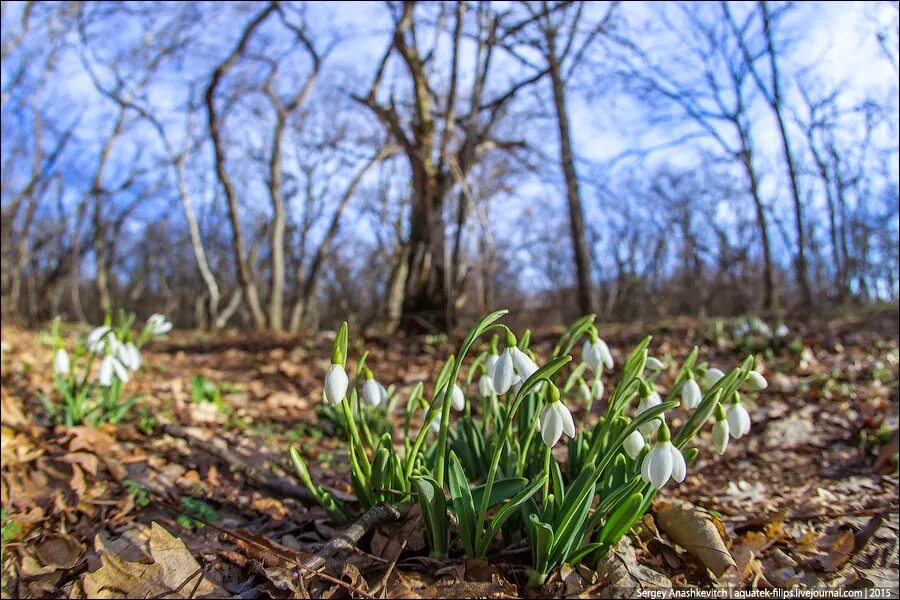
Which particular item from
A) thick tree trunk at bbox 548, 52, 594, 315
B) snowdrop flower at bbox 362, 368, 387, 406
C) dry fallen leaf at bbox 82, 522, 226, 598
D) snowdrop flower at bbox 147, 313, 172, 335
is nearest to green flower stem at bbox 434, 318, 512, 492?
snowdrop flower at bbox 362, 368, 387, 406

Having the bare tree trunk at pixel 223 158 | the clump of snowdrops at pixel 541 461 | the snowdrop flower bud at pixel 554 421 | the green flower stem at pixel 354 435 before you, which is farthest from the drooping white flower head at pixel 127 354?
the bare tree trunk at pixel 223 158

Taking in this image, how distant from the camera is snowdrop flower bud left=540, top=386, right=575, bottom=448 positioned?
48.5 inches

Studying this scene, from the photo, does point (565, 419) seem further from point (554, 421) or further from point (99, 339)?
point (99, 339)

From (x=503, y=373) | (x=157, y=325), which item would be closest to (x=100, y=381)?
(x=157, y=325)

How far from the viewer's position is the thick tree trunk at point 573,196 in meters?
7.87

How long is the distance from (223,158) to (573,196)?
5.83 m

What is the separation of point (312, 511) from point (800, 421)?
2.76 m

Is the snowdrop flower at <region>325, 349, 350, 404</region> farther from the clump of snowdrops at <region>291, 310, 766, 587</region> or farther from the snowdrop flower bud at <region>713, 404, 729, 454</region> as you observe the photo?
the snowdrop flower bud at <region>713, 404, 729, 454</region>

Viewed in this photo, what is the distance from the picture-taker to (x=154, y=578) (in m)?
1.35

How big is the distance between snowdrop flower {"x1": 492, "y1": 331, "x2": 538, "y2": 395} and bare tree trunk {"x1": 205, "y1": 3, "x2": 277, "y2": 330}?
863cm

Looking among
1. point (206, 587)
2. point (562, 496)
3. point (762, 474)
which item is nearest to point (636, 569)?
point (562, 496)

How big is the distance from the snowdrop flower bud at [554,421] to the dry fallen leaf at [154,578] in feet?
2.88

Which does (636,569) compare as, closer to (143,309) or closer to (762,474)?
(762,474)

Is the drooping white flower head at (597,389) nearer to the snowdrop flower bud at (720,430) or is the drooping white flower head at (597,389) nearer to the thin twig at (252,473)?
the snowdrop flower bud at (720,430)
